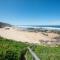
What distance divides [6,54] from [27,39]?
430 centimetres

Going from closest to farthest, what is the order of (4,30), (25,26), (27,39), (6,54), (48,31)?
(6,54) < (27,39) < (4,30) < (48,31) < (25,26)

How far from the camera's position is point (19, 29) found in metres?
11.9

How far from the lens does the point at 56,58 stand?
4129 millimetres

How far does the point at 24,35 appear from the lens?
10.7 metres

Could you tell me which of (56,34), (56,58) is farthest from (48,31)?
(56,58)

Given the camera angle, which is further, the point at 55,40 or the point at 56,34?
the point at 56,34

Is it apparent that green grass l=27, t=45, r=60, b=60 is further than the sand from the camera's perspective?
No

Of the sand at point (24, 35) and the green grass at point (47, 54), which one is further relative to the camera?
the sand at point (24, 35)

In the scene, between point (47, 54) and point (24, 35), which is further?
point (24, 35)

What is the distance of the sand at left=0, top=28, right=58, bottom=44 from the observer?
10.1m

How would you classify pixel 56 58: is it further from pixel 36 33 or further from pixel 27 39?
pixel 36 33

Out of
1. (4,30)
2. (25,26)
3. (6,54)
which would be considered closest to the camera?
(6,54)

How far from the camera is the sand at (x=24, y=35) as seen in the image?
10141 millimetres

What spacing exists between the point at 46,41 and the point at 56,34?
1.83m
